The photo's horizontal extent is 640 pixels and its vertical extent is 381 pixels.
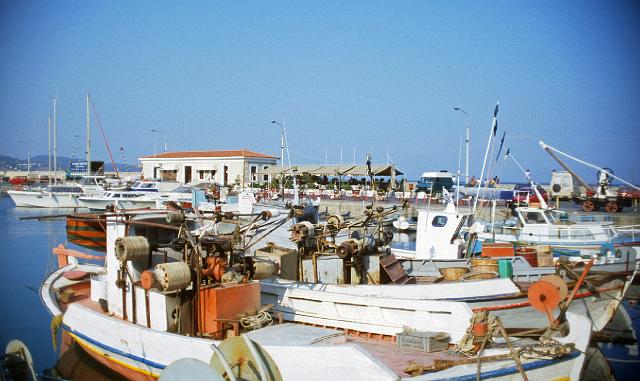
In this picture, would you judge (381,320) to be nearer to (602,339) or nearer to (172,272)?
(172,272)

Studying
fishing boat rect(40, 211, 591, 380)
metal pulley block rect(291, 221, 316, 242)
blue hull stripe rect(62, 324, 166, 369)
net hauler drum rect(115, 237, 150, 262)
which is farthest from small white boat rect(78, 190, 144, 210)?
net hauler drum rect(115, 237, 150, 262)

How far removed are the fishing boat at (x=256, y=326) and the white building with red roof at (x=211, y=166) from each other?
153 feet

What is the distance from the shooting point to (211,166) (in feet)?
203

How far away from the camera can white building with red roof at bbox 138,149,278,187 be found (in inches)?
2345

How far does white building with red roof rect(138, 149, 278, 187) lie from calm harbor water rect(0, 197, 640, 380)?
2432 cm

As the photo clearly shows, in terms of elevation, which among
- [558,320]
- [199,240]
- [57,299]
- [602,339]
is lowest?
[602,339]

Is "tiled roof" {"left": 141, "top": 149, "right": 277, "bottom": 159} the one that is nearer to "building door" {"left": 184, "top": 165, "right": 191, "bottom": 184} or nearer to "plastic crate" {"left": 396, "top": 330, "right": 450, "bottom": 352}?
"building door" {"left": 184, "top": 165, "right": 191, "bottom": 184}

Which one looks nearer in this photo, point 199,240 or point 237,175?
point 199,240

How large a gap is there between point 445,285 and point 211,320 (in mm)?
4796

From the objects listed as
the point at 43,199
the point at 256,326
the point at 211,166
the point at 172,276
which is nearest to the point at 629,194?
the point at 256,326

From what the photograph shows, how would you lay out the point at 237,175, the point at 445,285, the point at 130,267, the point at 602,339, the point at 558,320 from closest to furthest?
the point at 558,320 → the point at 130,267 → the point at 445,285 → the point at 602,339 → the point at 237,175

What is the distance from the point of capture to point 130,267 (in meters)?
9.89

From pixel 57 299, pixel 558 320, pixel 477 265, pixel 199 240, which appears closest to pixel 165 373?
pixel 199 240

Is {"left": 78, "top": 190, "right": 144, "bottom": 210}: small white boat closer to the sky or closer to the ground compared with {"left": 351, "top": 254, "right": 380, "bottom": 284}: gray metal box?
closer to the ground
